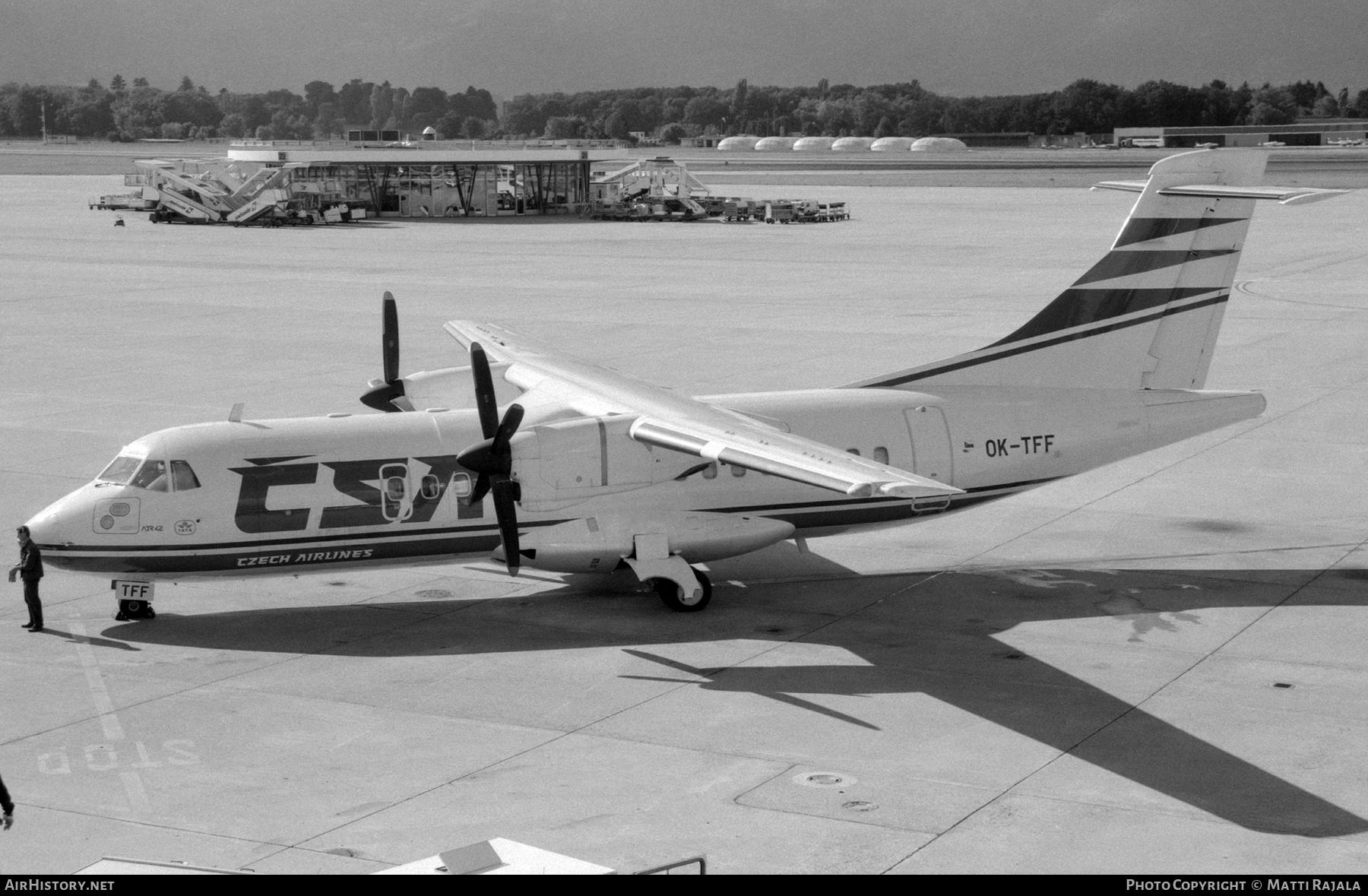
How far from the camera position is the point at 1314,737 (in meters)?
17.1

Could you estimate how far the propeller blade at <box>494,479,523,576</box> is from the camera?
20.1 meters

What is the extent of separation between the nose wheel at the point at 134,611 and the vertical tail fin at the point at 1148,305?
12.1 m

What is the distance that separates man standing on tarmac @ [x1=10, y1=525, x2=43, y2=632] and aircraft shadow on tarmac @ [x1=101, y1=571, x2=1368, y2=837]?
1050 mm

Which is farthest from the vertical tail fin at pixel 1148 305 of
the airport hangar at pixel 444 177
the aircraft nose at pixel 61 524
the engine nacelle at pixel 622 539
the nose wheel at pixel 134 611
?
the airport hangar at pixel 444 177

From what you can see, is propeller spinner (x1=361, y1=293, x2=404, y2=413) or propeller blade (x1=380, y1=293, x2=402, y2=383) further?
propeller spinner (x1=361, y1=293, x2=404, y2=413)

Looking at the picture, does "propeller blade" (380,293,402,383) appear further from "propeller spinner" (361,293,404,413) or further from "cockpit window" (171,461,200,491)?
"cockpit window" (171,461,200,491)

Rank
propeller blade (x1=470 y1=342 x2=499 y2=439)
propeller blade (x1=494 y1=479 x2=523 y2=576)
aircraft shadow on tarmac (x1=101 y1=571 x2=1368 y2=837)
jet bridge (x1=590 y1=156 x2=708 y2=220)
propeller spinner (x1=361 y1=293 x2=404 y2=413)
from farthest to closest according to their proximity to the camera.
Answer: jet bridge (x1=590 y1=156 x2=708 y2=220) < propeller spinner (x1=361 y1=293 x2=404 y2=413) < propeller blade (x1=470 y1=342 x2=499 y2=439) < propeller blade (x1=494 y1=479 x2=523 y2=576) < aircraft shadow on tarmac (x1=101 y1=571 x2=1368 y2=837)

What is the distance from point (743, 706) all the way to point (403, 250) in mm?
65052

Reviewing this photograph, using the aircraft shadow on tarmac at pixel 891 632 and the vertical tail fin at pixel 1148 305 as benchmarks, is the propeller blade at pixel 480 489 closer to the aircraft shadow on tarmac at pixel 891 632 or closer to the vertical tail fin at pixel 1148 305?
the aircraft shadow on tarmac at pixel 891 632

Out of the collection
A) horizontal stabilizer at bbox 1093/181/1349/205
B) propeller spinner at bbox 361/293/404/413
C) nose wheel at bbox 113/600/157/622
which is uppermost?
horizontal stabilizer at bbox 1093/181/1349/205

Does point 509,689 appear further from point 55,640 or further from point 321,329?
point 321,329

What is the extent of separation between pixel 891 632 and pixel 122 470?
11.4m

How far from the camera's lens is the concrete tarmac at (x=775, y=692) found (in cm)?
1475

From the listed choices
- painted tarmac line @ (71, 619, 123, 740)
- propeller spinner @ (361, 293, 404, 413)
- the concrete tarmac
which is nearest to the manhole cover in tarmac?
the concrete tarmac
